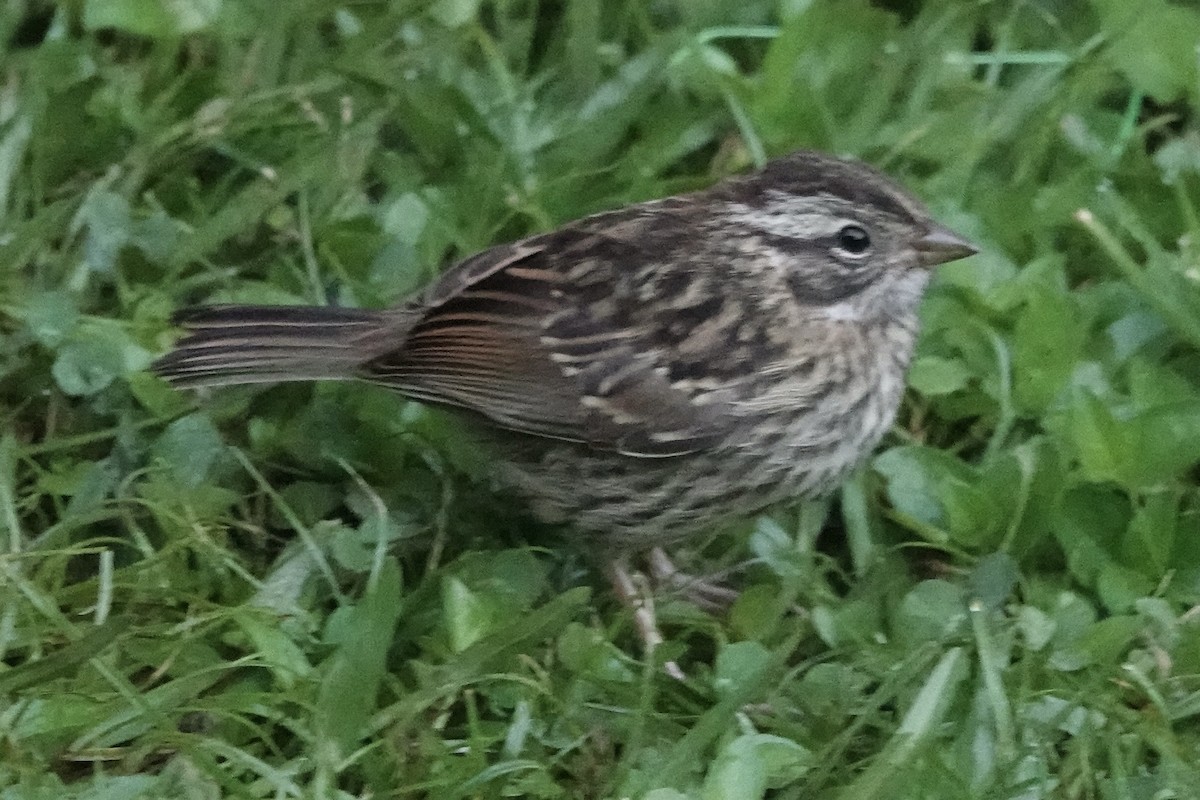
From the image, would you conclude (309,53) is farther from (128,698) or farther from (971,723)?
(971,723)

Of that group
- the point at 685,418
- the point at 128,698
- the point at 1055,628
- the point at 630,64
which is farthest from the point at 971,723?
the point at 630,64

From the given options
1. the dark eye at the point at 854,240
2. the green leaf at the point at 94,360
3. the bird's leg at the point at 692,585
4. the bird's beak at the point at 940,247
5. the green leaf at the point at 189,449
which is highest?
the dark eye at the point at 854,240

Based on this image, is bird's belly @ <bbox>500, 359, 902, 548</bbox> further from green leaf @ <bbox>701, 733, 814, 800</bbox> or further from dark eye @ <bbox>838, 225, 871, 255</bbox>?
green leaf @ <bbox>701, 733, 814, 800</bbox>

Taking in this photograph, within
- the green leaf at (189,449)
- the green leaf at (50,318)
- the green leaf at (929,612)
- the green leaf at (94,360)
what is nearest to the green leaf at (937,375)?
the green leaf at (929,612)

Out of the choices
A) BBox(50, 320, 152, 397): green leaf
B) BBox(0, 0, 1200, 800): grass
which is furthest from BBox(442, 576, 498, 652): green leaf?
BBox(50, 320, 152, 397): green leaf

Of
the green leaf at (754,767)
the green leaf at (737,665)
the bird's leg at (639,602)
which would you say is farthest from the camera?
the bird's leg at (639,602)

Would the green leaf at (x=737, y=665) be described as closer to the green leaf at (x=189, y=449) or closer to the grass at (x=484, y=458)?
the grass at (x=484, y=458)
